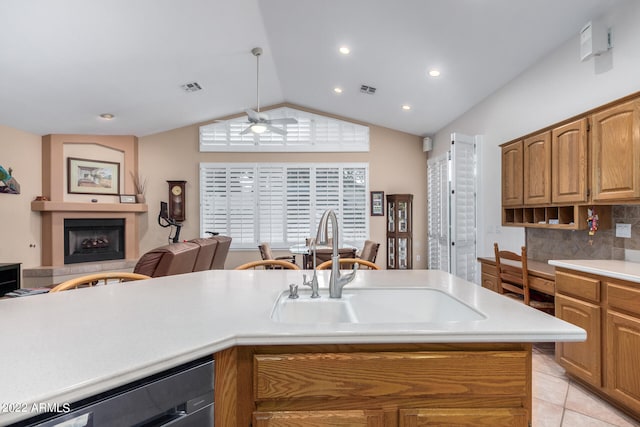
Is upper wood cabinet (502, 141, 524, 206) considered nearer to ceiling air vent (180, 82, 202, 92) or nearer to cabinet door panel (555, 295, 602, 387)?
cabinet door panel (555, 295, 602, 387)

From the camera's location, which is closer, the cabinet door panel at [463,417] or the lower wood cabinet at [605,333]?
the cabinet door panel at [463,417]

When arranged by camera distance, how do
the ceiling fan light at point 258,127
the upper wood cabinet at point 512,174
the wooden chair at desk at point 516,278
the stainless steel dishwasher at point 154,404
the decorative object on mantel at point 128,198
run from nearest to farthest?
the stainless steel dishwasher at point 154,404 → the wooden chair at desk at point 516,278 → the upper wood cabinet at point 512,174 → the ceiling fan light at point 258,127 → the decorative object on mantel at point 128,198

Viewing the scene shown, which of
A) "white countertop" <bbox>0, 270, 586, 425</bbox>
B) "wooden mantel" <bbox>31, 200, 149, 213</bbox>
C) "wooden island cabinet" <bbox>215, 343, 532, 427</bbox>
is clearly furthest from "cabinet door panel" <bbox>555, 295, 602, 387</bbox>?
"wooden mantel" <bbox>31, 200, 149, 213</bbox>

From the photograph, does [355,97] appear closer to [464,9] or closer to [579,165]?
[464,9]

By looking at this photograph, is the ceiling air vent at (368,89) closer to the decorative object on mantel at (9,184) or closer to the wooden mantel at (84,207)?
the wooden mantel at (84,207)

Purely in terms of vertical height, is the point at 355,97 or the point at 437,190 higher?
the point at 355,97

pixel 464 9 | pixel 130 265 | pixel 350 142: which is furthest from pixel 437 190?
pixel 130 265

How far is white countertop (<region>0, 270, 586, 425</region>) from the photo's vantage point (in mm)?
669

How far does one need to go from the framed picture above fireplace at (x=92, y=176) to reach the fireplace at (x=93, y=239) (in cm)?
54

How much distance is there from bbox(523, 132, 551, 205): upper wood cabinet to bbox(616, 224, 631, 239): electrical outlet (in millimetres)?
504

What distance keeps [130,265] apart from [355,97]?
16.1 ft

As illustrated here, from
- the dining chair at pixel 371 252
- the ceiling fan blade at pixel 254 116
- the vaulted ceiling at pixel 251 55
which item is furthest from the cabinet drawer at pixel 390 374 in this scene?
the ceiling fan blade at pixel 254 116

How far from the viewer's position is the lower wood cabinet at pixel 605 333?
73.4 inches

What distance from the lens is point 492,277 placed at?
3354 millimetres
